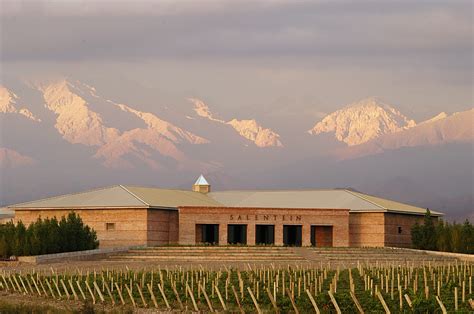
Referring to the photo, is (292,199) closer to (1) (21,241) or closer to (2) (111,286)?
(1) (21,241)

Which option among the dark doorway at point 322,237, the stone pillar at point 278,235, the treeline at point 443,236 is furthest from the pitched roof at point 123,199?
the treeline at point 443,236

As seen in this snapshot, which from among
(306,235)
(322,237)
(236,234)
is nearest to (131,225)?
(236,234)

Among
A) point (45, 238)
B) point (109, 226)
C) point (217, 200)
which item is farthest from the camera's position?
point (217, 200)

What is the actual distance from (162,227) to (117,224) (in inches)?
133

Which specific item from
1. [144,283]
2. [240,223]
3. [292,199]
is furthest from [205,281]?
[292,199]

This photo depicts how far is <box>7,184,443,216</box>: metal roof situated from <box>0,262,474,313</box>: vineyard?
81.6ft

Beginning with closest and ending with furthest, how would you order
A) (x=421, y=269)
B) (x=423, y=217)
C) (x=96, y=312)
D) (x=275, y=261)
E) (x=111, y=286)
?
(x=96, y=312), (x=111, y=286), (x=421, y=269), (x=275, y=261), (x=423, y=217)

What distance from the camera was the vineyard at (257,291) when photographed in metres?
36.7

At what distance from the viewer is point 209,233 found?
7994cm

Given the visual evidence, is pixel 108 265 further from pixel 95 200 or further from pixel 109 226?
pixel 95 200

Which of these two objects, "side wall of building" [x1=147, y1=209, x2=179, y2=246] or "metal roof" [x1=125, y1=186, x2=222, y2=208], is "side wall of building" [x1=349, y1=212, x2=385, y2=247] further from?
"side wall of building" [x1=147, y1=209, x2=179, y2=246]

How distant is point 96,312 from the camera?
35.8 metres

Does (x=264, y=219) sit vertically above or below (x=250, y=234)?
above

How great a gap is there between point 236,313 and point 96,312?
4.86 metres
